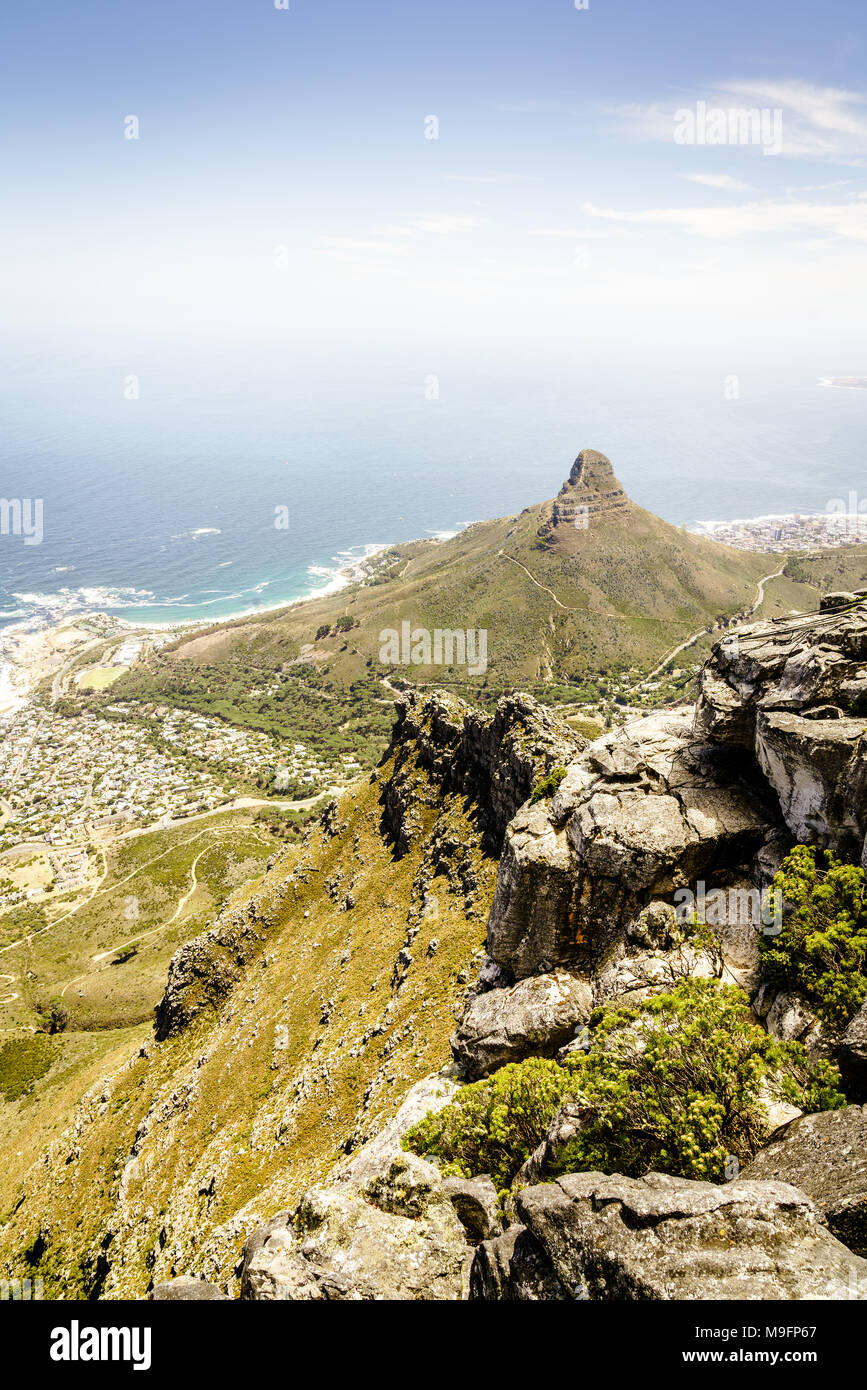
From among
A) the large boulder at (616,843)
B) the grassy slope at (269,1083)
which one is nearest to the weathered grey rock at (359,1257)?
the large boulder at (616,843)

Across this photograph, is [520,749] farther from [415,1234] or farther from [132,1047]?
[132,1047]

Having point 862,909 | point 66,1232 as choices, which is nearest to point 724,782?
point 862,909

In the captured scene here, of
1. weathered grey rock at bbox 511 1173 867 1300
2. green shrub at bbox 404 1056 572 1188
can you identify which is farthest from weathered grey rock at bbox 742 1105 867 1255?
green shrub at bbox 404 1056 572 1188

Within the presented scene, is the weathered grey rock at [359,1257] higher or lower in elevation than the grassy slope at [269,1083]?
higher

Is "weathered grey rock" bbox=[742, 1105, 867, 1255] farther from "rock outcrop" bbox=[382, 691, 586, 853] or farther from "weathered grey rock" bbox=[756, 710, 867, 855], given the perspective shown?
"rock outcrop" bbox=[382, 691, 586, 853]

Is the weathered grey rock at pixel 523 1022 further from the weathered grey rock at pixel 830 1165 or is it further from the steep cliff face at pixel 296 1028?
the weathered grey rock at pixel 830 1165

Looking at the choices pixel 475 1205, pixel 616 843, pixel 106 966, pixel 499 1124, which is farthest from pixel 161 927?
pixel 616 843
